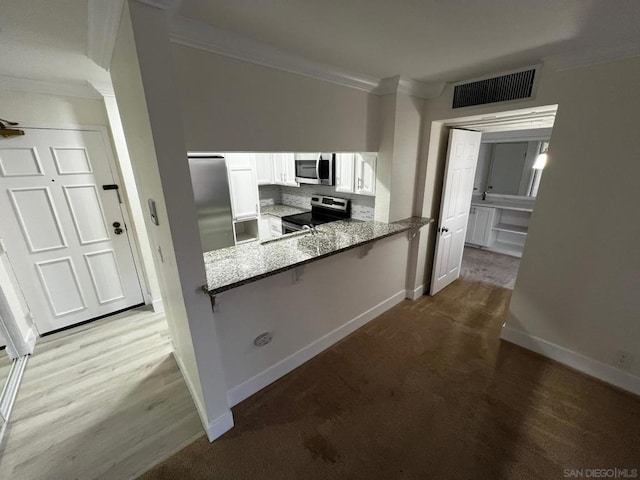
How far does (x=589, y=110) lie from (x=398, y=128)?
1.35 meters

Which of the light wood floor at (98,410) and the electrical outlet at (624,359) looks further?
the electrical outlet at (624,359)

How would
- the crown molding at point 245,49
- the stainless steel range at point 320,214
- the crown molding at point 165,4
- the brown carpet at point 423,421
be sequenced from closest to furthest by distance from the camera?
1. the crown molding at point 165,4
2. the crown molding at point 245,49
3. the brown carpet at point 423,421
4. the stainless steel range at point 320,214

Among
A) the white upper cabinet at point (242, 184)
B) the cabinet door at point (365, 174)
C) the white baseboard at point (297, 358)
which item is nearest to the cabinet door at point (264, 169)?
the white upper cabinet at point (242, 184)

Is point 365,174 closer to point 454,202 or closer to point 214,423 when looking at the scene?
point 454,202

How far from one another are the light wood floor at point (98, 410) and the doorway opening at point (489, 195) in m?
3.08

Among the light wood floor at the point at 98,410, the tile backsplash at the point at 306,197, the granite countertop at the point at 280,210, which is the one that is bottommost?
the light wood floor at the point at 98,410

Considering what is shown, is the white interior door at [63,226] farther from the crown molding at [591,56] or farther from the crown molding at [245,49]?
the crown molding at [591,56]

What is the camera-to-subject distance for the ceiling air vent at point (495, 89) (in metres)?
2.04

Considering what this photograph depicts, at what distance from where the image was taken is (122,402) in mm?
1983

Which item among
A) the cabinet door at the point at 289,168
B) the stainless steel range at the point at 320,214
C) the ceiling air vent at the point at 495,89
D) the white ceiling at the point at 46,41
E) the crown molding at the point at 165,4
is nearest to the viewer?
the crown molding at the point at 165,4

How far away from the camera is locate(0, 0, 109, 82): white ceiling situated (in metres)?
1.18

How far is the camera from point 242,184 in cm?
336

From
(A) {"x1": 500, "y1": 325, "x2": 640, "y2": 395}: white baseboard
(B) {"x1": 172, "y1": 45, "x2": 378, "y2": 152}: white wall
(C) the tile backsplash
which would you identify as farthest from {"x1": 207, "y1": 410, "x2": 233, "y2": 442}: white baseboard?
(A) {"x1": 500, "y1": 325, "x2": 640, "y2": 395}: white baseboard

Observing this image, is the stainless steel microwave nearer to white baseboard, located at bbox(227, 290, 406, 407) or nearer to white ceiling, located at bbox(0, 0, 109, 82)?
white baseboard, located at bbox(227, 290, 406, 407)
